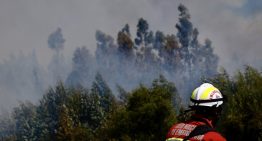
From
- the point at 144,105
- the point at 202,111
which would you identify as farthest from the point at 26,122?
the point at 202,111

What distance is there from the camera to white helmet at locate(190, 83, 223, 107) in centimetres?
666

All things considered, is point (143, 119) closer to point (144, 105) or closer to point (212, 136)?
point (144, 105)

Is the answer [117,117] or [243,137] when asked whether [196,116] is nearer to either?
[243,137]

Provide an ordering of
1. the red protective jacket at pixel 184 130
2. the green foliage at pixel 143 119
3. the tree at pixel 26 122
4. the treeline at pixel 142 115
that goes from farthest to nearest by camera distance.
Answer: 1. the tree at pixel 26 122
2. the green foliage at pixel 143 119
3. the treeline at pixel 142 115
4. the red protective jacket at pixel 184 130

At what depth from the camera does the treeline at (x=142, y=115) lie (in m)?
54.1

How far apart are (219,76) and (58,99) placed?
4798 cm

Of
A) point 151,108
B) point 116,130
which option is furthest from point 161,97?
point 116,130

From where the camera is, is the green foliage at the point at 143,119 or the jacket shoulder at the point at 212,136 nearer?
the jacket shoulder at the point at 212,136

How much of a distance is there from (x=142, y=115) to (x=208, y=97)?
57.2 metres

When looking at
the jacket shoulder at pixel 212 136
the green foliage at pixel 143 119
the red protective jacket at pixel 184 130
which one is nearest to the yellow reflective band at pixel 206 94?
the red protective jacket at pixel 184 130

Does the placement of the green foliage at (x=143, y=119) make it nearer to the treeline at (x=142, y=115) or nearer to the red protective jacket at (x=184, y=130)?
the treeline at (x=142, y=115)

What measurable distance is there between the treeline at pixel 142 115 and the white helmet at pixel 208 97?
43.7 m

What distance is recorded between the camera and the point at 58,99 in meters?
106

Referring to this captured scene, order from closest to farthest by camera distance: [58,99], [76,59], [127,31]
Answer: [58,99]
[127,31]
[76,59]
